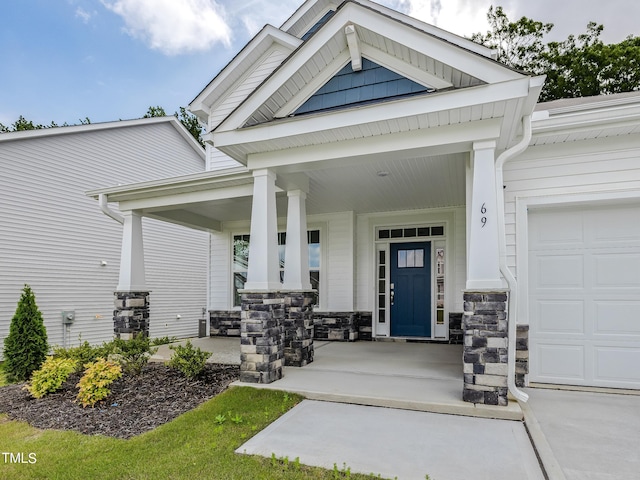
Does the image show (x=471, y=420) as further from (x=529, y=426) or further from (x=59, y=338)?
(x=59, y=338)

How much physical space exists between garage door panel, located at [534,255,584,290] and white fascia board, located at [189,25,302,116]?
6.38 metres

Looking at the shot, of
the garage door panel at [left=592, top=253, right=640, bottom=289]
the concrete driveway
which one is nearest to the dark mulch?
the concrete driveway

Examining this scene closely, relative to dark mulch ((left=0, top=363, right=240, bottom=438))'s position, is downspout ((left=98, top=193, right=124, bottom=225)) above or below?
above

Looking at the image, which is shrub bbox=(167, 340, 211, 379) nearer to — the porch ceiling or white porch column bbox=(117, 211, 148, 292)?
white porch column bbox=(117, 211, 148, 292)

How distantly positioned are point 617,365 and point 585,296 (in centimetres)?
80

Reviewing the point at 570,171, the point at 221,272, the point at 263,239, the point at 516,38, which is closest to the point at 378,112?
the point at 263,239

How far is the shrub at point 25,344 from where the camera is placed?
5.48 meters

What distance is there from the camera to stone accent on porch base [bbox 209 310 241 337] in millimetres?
8594

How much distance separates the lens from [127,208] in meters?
6.66

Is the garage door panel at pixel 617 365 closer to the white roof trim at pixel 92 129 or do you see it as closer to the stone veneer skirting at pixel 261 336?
the stone veneer skirting at pixel 261 336

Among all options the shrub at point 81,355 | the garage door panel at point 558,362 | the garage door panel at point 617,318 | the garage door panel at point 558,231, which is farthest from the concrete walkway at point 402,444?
the shrub at point 81,355

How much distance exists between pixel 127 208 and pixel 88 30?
10.00 meters

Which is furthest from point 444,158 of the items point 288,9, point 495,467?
point 288,9

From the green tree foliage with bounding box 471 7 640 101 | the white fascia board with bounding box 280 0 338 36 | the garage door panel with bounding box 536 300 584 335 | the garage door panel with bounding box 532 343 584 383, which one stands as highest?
the green tree foliage with bounding box 471 7 640 101
